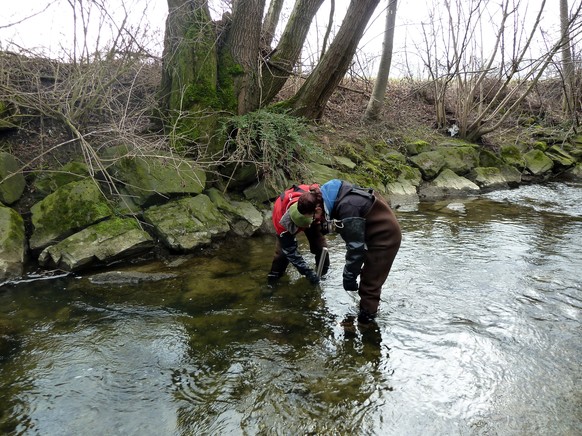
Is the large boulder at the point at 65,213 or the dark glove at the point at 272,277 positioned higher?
the large boulder at the point at 65,213

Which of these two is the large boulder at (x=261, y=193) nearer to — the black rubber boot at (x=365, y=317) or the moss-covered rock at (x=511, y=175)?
the black rubber boot at (x=365, y=317)

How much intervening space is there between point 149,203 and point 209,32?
3.27 m

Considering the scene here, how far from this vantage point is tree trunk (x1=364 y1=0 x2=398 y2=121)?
37.9 feet

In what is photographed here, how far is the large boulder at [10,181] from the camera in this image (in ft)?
A: 19.3

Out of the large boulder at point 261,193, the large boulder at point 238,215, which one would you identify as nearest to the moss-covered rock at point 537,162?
the large boulder at point 261,193

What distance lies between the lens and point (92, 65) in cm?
634

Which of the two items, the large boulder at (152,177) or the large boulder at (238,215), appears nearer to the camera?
the large boulder at (152,177)

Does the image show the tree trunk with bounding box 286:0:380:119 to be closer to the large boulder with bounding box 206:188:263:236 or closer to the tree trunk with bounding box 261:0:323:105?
the tree trunk with bounding box 261:0:323:105

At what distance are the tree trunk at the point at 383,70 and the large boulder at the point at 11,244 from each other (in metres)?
9.44

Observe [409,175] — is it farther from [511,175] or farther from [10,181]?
[10,181]

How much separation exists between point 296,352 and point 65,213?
156 inches

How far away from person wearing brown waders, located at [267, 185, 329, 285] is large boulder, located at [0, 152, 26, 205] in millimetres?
3834

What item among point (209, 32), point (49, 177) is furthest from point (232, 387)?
point (209, 32)

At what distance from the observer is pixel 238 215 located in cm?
696
